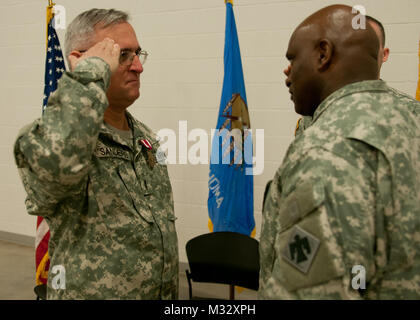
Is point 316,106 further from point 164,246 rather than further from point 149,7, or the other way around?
point 149,7

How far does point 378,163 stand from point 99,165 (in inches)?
33.3

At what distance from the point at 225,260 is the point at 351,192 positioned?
162 centimetres

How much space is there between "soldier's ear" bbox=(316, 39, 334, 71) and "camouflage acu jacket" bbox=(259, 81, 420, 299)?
10cm

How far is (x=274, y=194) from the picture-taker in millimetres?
880

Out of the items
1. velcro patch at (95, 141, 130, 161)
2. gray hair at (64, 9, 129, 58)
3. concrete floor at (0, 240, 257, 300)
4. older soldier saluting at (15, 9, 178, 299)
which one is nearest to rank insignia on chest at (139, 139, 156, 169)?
older soldier saluting at (15, 9, 178, 299)

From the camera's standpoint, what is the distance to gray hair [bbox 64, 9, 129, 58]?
1295mm

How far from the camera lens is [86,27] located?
1.30 m

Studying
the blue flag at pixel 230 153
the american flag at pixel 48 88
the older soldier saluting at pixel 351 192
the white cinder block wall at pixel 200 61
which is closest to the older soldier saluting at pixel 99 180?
the older soldier saluting at pixel 351 192

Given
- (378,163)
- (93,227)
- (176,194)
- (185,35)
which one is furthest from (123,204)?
(185,35)

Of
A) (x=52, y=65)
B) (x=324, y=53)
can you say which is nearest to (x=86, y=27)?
(x=324, y=53)

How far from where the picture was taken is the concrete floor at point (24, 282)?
9.80 ft

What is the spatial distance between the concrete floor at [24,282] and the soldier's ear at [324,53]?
8.12 feet

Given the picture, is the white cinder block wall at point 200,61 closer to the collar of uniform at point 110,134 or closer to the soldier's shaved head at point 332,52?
the collar of uniform at point 110,134

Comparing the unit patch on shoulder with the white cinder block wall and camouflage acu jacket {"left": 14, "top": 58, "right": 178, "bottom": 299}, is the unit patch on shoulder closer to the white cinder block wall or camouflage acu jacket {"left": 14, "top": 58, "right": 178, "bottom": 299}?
camouflage acu jacket {"left": 14, "top": 58, "right": 178, "bottom": 299}
